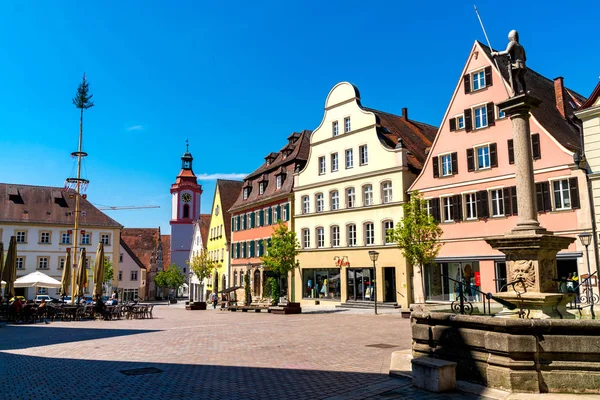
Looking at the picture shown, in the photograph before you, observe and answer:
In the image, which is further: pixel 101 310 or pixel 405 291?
pixel 405 291

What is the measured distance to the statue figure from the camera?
10438 mm

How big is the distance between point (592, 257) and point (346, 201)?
1698 cm

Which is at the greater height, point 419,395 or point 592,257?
point 592,257

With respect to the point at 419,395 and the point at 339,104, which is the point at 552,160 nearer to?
the point at 339,104

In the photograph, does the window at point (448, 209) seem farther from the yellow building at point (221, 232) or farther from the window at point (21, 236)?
the window at point (21, 236)

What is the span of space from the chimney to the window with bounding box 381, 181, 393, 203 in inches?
→ 433

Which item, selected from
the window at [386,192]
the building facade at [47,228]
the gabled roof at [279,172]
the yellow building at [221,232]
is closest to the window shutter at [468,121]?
the window at [386,192]

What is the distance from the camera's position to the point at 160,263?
87000 millimetres

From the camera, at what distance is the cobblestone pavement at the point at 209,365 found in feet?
28.4

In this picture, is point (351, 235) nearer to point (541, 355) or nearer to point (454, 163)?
point (454, 163)

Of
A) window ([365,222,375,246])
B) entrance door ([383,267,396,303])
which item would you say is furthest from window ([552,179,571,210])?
window ([365,222,375,246])

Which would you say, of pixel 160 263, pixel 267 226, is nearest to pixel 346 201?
pixel 267 226

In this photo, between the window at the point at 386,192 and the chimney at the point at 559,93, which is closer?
the chimney at the point at 559,93

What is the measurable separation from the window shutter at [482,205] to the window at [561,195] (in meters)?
3.62
